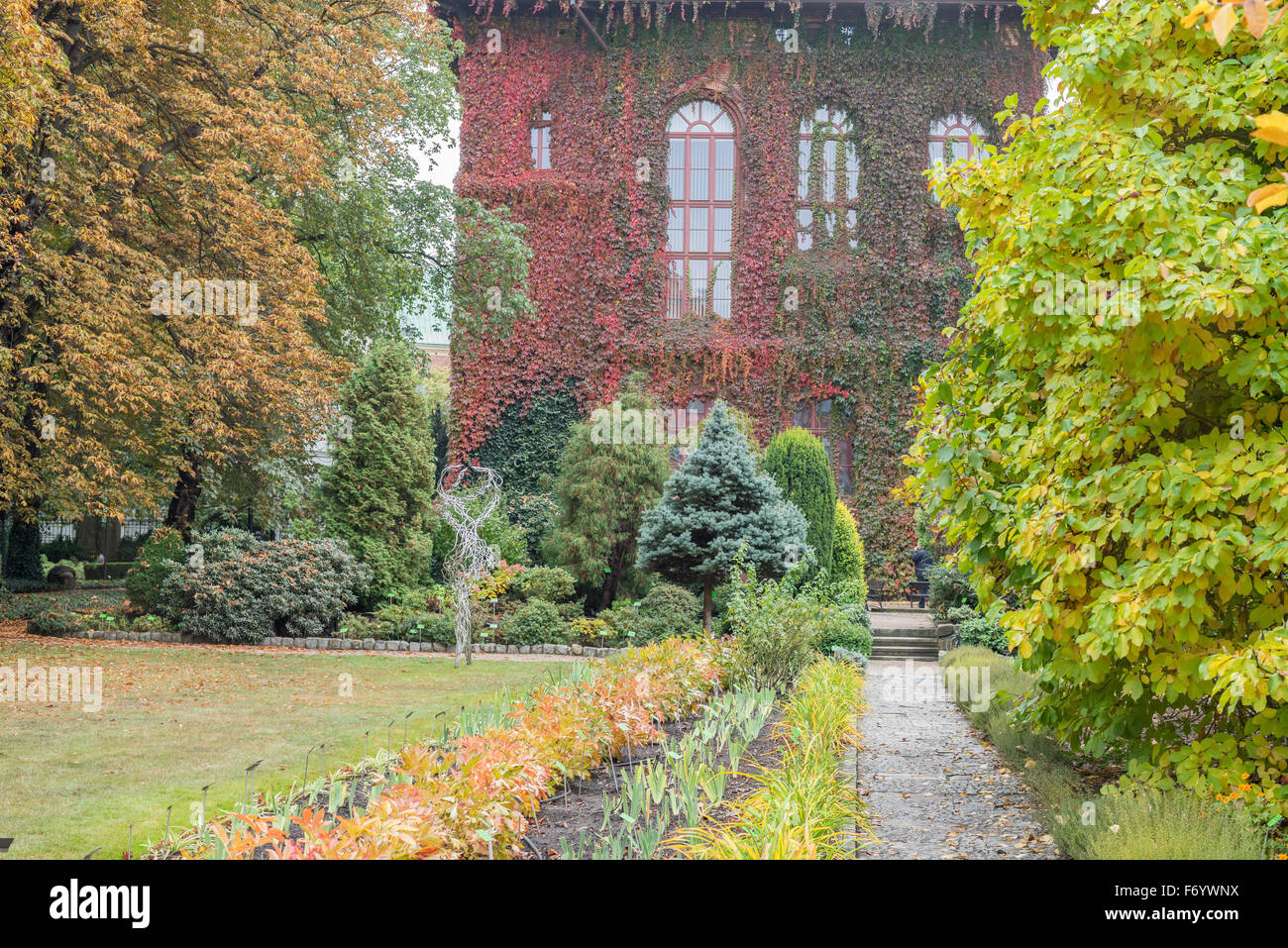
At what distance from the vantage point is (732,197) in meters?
20.5

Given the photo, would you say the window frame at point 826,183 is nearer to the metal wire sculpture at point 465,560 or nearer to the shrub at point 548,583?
the shrub at point 548,583

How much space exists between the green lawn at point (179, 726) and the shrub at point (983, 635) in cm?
545

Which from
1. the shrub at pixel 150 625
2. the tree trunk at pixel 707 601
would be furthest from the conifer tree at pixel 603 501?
the shrub at pixel 150 625

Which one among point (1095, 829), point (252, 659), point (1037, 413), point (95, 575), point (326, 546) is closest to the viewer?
point (1095, 829)

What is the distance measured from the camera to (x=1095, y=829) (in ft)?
13.5

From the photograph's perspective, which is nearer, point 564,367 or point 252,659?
point 252,659

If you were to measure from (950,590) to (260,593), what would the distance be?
1042cm

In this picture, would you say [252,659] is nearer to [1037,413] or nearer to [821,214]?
[1037,413]

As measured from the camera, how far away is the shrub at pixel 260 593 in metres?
13.3

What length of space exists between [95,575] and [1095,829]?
80.3 feet

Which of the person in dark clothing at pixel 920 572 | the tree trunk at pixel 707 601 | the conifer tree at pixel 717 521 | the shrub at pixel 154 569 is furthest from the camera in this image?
the person in dark clothing at pixel 920 572

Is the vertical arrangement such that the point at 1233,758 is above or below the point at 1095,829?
above

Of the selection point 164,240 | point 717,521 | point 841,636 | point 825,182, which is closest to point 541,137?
point 825,182
